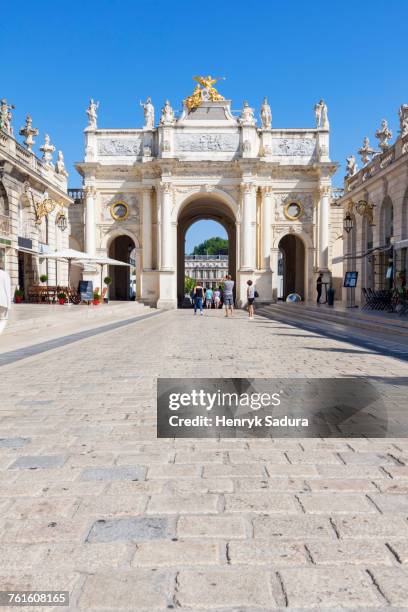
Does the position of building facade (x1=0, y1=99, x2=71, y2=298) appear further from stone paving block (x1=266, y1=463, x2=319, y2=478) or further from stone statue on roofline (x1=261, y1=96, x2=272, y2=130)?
stone paving block (x1=266, y1=463, x2=319, y2=478)

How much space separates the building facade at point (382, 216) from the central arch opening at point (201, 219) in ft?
38.3

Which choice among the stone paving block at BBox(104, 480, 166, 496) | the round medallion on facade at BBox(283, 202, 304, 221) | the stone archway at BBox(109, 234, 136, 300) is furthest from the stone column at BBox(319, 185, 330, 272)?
the stone paving block at BBox(104, 480, 166, 496)

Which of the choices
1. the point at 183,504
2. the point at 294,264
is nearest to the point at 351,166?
the point at 294,264

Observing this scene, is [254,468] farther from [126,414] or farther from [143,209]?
[143,209]

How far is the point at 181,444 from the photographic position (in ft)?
14.0

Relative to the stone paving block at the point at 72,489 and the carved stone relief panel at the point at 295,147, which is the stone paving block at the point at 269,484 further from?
the carved stone relief panel at the point at 295,147

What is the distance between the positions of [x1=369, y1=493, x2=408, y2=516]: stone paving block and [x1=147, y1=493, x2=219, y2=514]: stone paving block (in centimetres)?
94

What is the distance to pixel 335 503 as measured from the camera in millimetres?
3014

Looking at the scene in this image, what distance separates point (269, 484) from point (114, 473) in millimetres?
1040

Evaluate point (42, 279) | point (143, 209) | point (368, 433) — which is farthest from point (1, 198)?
point (368, 433)

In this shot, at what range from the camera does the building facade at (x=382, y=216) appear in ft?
70.3

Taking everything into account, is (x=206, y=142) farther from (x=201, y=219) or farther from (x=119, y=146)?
(x=201, y=219)

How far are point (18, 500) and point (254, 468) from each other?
5.09ft

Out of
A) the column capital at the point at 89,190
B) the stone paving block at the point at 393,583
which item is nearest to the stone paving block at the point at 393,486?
the stone paving block at the point at 393,583
